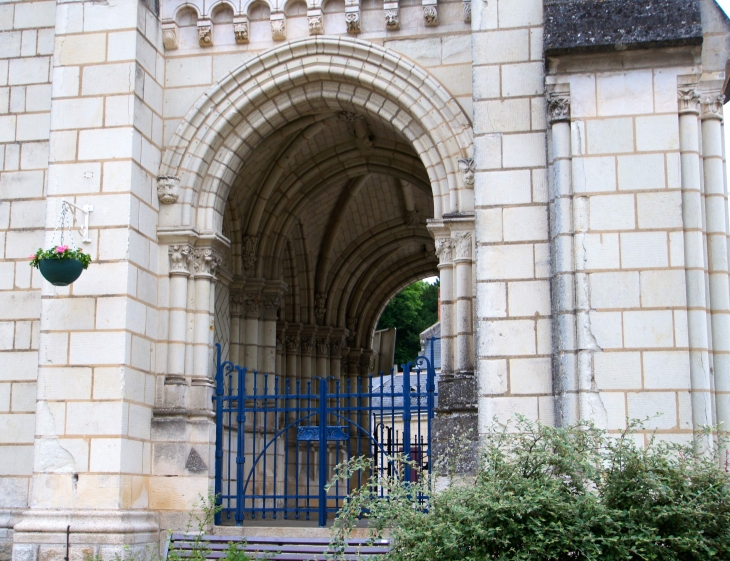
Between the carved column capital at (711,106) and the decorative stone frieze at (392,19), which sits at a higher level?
the decorative stone frieze at (392,19)

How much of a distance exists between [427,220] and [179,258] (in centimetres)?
260

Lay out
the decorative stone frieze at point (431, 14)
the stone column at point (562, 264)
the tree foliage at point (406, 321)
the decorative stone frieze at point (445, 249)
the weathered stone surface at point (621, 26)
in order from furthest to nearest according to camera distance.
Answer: the tree foliage at point (406, 321) < the decorative stone frieze at point (431, 14) < the decorative stone frieze at point (445, 249) < the weathered stone surface at point (621, 26) < the stone column at point (562, 264)

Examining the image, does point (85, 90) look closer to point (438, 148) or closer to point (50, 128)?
point (50, 128)

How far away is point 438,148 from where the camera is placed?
32.0 feet

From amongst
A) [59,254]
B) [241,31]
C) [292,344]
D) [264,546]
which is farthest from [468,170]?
[292,344]

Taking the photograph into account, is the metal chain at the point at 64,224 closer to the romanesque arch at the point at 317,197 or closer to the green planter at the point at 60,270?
the green planter at the point at 60,270

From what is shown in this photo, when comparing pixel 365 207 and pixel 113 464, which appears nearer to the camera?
pixel 113 464

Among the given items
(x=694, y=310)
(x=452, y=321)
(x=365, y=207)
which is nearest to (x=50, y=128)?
(x=452, y=321)

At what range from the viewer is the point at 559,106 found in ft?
27.9

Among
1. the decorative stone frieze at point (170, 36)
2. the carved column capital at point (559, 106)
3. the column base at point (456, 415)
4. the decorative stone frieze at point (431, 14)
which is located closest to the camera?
the carved column capital at point (559, 106)

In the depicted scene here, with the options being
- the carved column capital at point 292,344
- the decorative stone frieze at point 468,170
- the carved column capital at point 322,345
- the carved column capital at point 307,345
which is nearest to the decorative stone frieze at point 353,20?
the decorative stone frieze at point 468,170

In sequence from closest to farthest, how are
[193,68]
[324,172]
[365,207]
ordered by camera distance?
[193,68], [324,172], [365,207]

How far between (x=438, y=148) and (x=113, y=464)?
4.35m

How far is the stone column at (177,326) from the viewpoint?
9891mm
